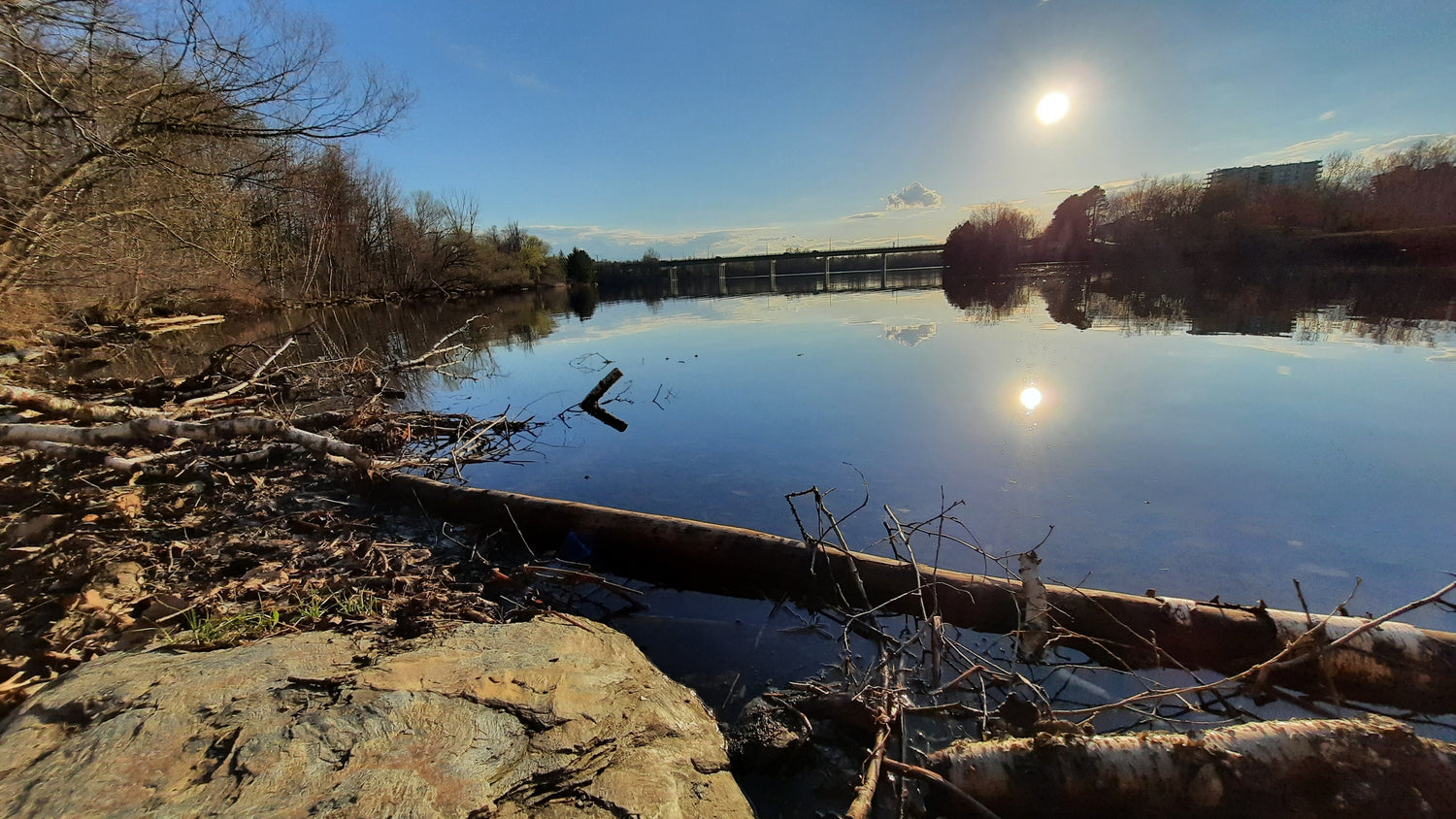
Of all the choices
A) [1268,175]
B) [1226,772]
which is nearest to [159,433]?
[1226,772]

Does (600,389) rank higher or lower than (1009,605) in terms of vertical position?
higher

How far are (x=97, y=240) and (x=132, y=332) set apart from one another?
889 centimetres

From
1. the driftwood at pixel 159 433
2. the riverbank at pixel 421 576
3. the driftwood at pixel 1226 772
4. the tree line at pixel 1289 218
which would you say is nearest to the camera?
the driftwood at pixel 1226 772

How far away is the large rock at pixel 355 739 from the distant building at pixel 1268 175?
72.0 metres

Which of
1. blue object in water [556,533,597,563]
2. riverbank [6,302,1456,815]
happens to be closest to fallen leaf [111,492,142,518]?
riverbank [6,302,1456,815]

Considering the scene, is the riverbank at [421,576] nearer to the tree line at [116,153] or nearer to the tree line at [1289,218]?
the tree line at [116,153]

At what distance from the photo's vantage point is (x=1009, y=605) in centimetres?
367

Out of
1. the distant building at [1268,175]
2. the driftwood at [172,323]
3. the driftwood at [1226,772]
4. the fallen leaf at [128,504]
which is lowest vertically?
the driftwood at [1226,772]

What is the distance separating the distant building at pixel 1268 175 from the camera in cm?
5262

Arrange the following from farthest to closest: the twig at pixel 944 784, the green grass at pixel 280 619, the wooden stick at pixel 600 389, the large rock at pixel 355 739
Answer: the wooden stick at pixel 600 389 → the green grass at pixel 280 619 → the twig at pixel 944 784 → the large rock at pixel 355 739

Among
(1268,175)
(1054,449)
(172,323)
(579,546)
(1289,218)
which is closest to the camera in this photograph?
(579,546)

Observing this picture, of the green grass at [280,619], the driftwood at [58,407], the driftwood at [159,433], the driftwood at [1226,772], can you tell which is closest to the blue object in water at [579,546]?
the green grass at [280,619]

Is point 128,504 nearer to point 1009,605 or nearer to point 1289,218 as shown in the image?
point 1009,605

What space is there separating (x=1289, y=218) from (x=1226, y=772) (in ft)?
205
